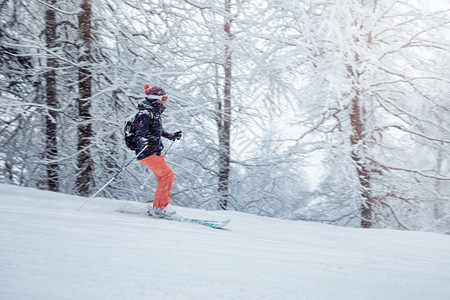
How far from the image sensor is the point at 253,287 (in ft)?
6.53

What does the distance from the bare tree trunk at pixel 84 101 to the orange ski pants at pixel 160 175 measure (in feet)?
7.46

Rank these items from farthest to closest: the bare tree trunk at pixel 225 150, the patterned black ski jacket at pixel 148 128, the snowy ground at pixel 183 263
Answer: the bare tree trunk at pixel 225 150, the patterned black ski jacket at pixel 148 128, the snowy ground at pixel 183 263

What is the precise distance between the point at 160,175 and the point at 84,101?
10.1 feet

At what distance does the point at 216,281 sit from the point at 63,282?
816 mm

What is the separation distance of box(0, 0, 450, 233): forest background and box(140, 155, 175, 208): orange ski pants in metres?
1.63

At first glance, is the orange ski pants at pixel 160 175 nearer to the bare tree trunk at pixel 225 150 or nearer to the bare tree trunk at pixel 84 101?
the bare tree trunk at pixel 84 101

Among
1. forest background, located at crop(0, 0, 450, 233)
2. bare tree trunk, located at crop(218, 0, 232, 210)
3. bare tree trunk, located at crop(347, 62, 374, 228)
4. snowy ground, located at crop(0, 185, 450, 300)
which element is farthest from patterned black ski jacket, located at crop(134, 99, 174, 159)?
bare tree trunk, located at crop(218, 0, 232, 210)

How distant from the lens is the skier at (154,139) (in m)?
4.25

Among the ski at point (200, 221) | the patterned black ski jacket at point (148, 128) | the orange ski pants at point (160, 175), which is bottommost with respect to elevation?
the ski at point (200, 221)

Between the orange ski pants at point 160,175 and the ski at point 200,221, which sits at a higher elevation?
the orange ski pants at point 160,175

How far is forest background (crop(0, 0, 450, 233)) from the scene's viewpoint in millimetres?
6344

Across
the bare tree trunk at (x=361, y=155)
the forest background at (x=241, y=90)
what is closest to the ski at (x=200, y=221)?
the forest background at (x=241, y=90)

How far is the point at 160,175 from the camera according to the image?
4.37 meters

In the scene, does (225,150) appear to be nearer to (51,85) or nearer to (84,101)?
(84,101)
